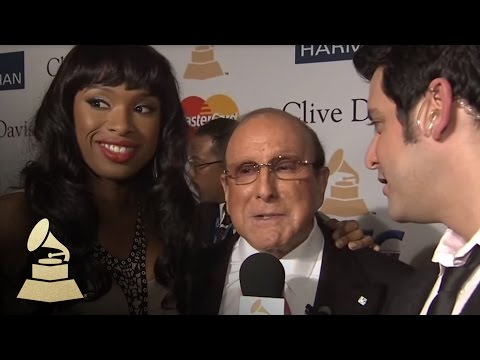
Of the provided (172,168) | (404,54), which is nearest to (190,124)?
(172,168)

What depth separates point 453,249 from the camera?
7.66 ft

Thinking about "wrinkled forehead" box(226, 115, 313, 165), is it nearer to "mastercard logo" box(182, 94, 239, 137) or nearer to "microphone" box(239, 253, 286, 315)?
"mastercard logo" box(182, 94, 239, 137)

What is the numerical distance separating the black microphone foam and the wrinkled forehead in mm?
411

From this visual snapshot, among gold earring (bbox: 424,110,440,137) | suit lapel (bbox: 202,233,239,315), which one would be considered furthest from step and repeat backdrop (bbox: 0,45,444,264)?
suit lapel (bbox: 202,233,239,315)

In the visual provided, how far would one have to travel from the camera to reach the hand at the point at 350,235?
8.32ft

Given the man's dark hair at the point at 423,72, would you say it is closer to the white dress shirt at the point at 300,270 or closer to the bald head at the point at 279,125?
the bald head at the point at 279,125

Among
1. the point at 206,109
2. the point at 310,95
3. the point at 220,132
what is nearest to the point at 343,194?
the point at 310,95

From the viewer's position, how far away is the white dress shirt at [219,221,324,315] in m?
2.51

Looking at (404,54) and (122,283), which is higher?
(404,54)

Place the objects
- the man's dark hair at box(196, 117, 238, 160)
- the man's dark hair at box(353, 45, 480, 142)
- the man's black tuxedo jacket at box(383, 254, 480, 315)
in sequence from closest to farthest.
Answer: the man's dark hair at box(353, 45, 480, 142)
the man's black tuxedo jacket at box(383, 254, 480, 315)
the man's dark hair at box(196, 117, 238, 160)

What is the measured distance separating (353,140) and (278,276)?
2.10 ft

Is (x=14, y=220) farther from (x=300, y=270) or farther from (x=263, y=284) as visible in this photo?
(x=300, y=270)

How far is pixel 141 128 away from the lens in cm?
257
